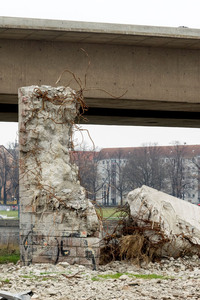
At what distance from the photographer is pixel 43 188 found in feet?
39.4

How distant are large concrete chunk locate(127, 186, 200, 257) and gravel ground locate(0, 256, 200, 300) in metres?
0.67

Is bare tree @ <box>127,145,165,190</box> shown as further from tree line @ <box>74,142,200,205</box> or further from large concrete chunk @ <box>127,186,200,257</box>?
large concrete chunk @ <box>127,186,200,257</box>

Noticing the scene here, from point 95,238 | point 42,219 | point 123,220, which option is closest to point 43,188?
point 42,219

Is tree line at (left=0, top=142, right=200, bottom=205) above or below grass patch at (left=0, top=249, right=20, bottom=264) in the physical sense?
above

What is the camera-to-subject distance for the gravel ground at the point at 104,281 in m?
9.02

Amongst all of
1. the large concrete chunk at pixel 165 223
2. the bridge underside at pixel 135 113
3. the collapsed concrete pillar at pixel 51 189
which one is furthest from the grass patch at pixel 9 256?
the bridge underside at pixel 135 113

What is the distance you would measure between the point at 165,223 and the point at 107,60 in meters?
3.89

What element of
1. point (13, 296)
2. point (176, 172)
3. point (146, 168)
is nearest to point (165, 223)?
point (13, 296)

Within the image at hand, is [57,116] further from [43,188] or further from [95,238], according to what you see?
[95,238]

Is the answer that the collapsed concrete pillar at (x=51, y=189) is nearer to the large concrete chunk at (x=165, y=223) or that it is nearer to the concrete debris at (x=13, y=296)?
the large concrete chunk at (x=165, y=223)

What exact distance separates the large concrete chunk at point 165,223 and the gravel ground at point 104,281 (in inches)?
26.3

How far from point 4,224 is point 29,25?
1792 cm

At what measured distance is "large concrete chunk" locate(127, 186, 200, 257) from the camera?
13117 mm

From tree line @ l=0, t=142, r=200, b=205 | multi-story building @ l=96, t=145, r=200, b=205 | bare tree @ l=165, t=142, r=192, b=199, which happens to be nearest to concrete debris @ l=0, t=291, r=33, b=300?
tree line @ l=0, t=142, r=200, b=205
